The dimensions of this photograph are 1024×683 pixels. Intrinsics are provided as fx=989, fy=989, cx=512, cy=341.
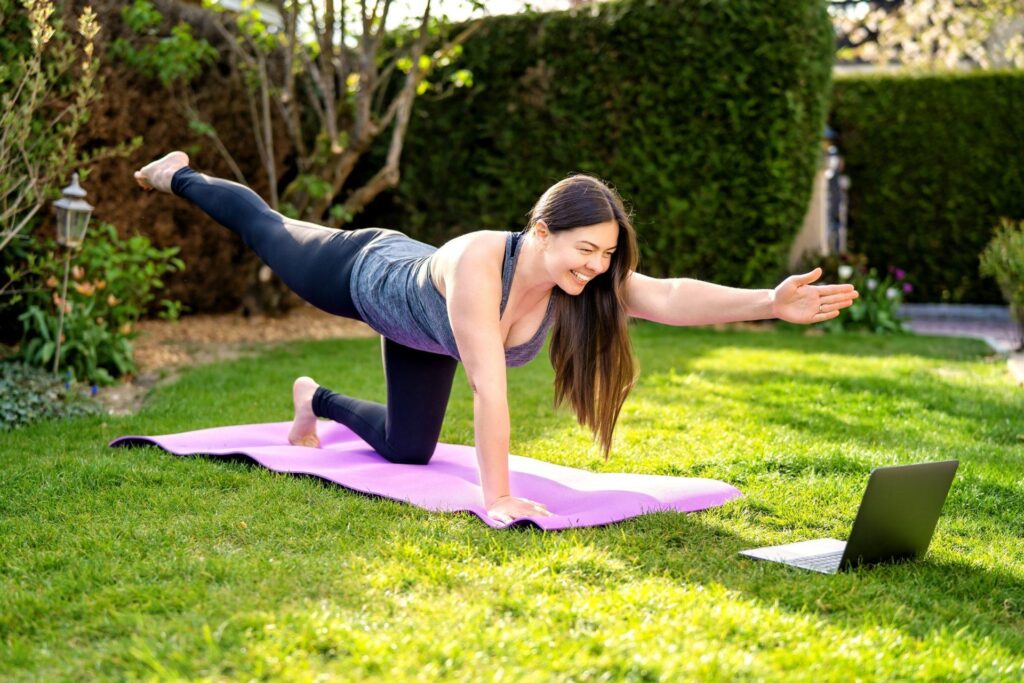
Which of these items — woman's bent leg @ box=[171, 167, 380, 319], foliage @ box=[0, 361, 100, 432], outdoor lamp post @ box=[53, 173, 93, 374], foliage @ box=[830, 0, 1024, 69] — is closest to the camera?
woman's bent leg @ box=[171, 167, 380, 319]

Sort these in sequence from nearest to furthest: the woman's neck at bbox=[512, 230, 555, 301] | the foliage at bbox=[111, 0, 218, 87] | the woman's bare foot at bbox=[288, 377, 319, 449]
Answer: the woman's neck at bbox=[512, 230, 555, 301]
the woman's bare foot at bbox=[288, 377, 319, 449]
the foliage at bbox=[111, 0, 218, 87]

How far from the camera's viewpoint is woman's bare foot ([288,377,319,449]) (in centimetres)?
414

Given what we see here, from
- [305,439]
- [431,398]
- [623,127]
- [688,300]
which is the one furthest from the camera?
[623,127]

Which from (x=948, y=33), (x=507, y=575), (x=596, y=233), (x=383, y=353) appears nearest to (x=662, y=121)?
(x=383, y=353)

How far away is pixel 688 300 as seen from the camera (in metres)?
3.12

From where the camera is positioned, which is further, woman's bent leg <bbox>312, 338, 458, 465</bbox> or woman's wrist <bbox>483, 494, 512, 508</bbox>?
woman's bent leg <bbox>312, 338, 458, 465</bbox>

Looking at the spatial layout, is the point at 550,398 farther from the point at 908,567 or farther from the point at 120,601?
the point at 120,601

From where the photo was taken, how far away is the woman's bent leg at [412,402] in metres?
3.68

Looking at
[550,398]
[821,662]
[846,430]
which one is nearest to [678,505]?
[821,662]

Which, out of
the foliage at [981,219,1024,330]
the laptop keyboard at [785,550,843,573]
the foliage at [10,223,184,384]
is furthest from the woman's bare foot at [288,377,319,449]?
the foliage at [981,219,1024,330]

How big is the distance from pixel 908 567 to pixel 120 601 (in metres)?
2.00

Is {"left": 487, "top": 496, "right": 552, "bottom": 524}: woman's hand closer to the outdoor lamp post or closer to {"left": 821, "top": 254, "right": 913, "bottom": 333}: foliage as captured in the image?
the outdoor lamp post

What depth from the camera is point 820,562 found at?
8.55ft

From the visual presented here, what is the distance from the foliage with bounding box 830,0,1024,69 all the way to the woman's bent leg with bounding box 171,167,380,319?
581 inches
